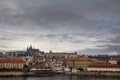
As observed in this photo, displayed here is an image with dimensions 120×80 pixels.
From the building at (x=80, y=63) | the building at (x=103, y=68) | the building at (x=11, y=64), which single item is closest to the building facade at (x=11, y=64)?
the building at (x=11, y=64)

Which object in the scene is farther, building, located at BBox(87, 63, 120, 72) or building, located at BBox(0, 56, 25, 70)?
building, located at BBox(87, 63, 120, 72)

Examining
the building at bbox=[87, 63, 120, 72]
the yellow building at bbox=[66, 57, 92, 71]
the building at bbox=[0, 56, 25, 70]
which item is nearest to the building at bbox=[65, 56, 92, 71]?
the yellow building at bbox=[66, 57, 92, 71]

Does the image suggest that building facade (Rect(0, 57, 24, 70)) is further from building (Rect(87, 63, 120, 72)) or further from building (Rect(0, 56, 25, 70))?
building (Rect(87, 63, 120, 72))

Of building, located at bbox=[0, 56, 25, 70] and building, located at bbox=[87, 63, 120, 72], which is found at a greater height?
building, located at bbox=[0, 56, 25, 70]

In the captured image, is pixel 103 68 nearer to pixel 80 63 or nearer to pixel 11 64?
pixel 80 63

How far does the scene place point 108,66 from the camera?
73750 millimetres

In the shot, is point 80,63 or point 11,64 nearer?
point 11,64

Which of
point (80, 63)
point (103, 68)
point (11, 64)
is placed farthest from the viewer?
point (80, 63)

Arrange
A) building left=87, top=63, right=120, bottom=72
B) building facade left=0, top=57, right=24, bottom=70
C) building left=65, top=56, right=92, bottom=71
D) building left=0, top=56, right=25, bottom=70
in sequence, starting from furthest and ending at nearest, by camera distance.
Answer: building left=65, top=56, right=92, bottom=71 → building left=87, top=63, right=120, bottom=72 → building facade left=0, top=57, right=24, bottom=70 → building left=0, top=56, right=25, bottom=70

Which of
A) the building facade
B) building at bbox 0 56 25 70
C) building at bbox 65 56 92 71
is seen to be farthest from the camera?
building at bbox 65 56 92 71

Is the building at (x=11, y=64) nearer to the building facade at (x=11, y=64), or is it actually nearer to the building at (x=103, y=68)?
the building facade at (x=11, y=64)

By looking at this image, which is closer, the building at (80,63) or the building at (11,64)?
the building at (11,64)

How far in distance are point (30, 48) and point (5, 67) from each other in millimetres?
81190

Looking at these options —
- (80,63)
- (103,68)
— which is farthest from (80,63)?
(103,68)
